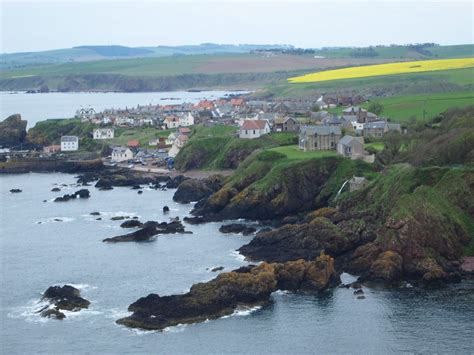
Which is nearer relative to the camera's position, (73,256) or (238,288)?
(238,288)

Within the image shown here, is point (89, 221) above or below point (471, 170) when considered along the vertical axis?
below

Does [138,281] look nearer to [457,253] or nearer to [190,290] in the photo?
[190,290]

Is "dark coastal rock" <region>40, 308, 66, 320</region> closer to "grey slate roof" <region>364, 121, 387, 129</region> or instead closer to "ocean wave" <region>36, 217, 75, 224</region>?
"ocean wave" <region>36, 217, 75, 224</region>

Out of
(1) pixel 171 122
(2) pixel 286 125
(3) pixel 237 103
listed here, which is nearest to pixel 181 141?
(2) pixel 286 125

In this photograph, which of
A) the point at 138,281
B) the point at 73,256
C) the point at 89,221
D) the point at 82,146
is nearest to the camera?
the point at 138,281

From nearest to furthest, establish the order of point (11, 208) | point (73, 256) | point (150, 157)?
point (73, 256) < point (11, 208) < point (150, 157)

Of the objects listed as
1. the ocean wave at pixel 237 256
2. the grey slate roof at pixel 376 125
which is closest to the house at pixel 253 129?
the grey slate roof at pixel 376 125

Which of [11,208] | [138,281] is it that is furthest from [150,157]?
[138,281]
